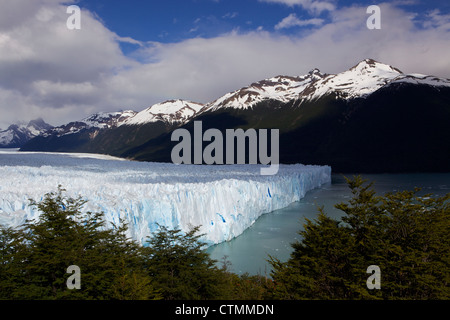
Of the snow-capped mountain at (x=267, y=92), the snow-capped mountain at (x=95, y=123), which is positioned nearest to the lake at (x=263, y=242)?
the snow-capped mountain at (x=267, y=92)

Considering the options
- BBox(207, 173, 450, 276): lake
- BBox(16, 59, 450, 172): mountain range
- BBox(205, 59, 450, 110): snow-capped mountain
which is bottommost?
BBox(207, 173, 450, 276): lake

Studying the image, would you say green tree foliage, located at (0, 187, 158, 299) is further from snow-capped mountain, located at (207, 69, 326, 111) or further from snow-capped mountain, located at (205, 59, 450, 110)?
snow-capped mountain, located at (207, 69, 326, 111)

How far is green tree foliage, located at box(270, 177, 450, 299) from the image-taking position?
5.20 metres

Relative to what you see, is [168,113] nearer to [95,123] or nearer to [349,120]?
[95,123]

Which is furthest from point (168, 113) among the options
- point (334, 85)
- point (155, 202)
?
point (155, 202)

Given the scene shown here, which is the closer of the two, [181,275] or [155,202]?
[181,275]

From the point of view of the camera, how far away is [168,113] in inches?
5832

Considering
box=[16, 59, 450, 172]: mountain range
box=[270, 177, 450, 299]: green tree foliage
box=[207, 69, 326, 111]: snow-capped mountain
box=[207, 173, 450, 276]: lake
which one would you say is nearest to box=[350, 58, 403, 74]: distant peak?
box=[16, 59, 450, 172]: mountain range

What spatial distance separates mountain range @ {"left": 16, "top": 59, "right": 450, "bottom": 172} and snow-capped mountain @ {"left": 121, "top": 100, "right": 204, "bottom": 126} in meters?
9.31

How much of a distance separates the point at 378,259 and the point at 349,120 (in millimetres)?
76962

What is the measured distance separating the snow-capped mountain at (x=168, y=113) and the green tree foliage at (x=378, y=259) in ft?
441

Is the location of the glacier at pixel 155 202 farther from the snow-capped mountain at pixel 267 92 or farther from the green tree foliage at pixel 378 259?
the snow-capped mountain at pixel 267 92

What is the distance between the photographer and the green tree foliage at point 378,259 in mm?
5203
